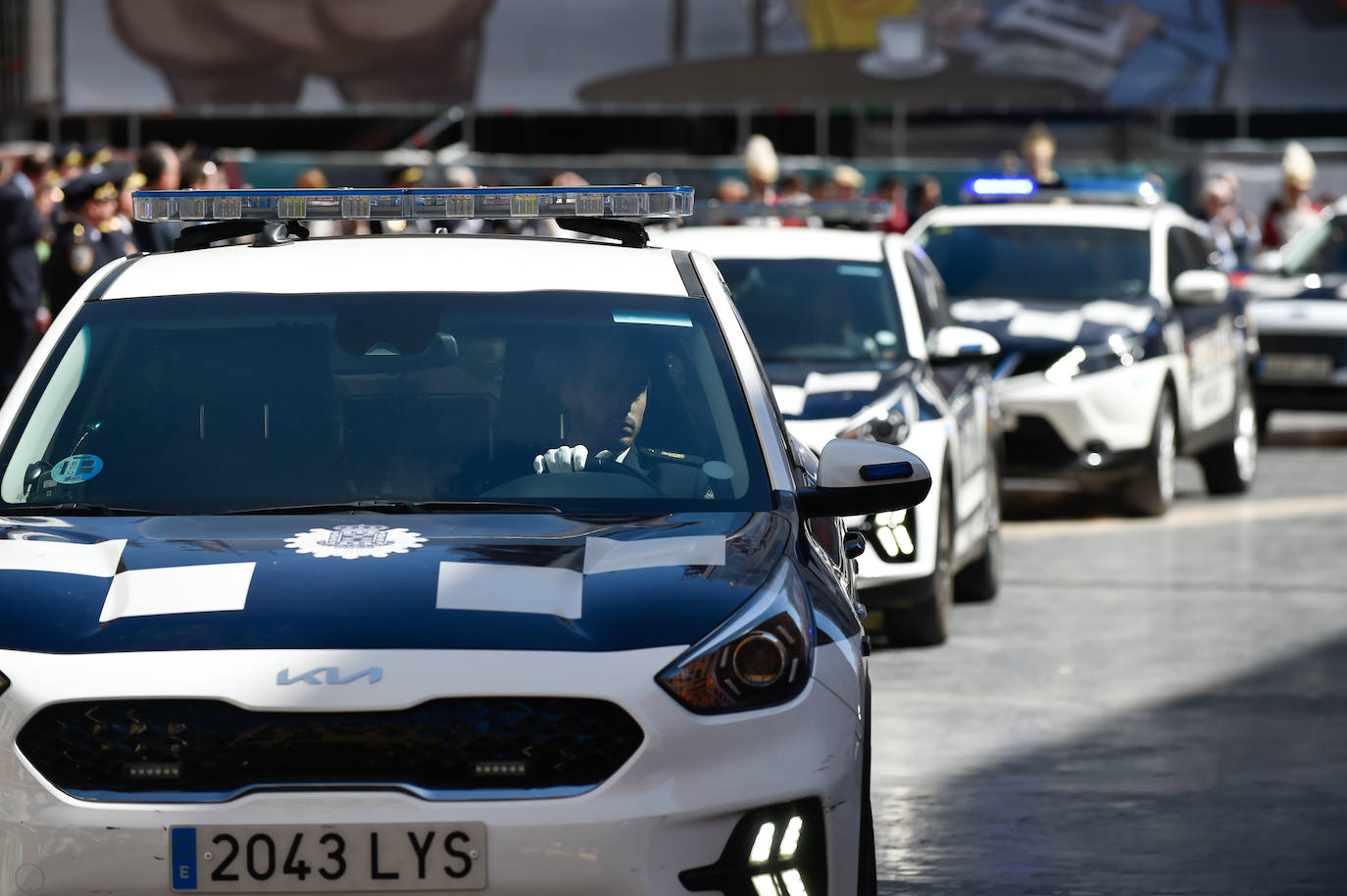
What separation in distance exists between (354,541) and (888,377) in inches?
202

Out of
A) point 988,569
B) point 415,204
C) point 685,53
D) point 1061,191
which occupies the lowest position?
point 685,53

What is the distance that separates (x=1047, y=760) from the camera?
7195 millimetres

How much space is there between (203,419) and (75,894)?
4.34ft

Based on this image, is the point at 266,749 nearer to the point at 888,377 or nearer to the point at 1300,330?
the point at 888,377

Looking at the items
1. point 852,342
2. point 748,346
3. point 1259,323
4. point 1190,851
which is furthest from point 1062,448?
point 748,346

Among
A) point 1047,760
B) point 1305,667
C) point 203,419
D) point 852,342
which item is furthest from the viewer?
point 852,342

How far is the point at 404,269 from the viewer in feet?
17.0

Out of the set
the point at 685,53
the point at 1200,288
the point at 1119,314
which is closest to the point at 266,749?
the point at 1119,314

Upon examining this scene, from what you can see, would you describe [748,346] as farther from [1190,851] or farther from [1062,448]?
[1062,448]

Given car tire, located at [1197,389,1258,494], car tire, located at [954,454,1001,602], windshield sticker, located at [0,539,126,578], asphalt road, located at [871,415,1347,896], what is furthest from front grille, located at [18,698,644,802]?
car tire, located at [1197,389,1258,494]

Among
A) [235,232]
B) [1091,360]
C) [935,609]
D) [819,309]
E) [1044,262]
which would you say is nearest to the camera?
[235,232]

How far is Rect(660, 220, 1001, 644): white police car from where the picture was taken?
8781 millimetres

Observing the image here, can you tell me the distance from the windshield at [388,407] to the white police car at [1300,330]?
12.5 meters

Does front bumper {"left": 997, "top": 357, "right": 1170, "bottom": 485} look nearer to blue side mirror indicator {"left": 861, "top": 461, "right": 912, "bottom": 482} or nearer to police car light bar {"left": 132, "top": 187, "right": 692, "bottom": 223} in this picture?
police car light bar {"left": 132, "top": 187, "right": 692, "bottom": 223}
